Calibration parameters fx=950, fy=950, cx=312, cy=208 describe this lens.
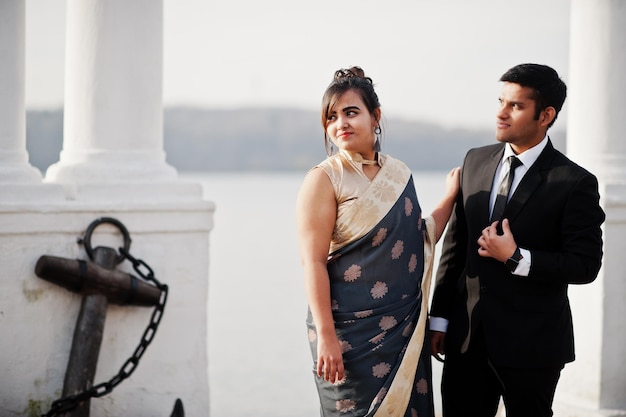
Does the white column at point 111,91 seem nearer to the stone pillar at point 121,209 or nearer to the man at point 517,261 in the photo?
the stone pillar at point 121,209

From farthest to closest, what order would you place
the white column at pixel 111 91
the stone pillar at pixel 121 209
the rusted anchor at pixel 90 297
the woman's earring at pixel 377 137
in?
the white column at pixel 111 91 < the stone pillar at pixel 121 209 < the rusted anchor at pixel 90 297 < the woman's earring at pixel 377 137

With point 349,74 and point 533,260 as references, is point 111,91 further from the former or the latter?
point 533,260

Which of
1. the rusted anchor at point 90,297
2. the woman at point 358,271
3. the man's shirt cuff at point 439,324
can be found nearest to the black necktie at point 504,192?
the woman at point 358,271

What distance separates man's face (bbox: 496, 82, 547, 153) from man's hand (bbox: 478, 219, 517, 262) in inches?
12.4

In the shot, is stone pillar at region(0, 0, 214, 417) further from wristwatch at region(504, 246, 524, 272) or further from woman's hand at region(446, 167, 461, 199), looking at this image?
wristwatch at region(504, 246, 524, 272)

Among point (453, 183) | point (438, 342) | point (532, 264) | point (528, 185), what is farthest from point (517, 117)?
point (438, 342)

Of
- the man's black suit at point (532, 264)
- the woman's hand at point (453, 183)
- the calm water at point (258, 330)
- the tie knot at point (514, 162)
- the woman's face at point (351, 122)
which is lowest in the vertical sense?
the calm water at point (258, 330)

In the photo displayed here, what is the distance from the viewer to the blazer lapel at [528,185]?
3492mm

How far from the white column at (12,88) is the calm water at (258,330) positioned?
859 mm

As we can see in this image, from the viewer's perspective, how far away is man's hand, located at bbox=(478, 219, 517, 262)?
3.40 m

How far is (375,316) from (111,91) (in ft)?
6.95

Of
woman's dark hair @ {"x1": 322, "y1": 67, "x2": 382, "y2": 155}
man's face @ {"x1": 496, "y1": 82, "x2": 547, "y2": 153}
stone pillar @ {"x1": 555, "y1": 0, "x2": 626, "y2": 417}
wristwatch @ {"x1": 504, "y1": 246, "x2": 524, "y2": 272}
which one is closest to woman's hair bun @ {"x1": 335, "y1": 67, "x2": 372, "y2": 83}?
woman's dark hair @ {"x1": 322, "y1": 67, "x2": 382, "y2": 155}

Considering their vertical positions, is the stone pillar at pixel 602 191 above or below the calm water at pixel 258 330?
above

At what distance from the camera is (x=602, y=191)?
5.24m
